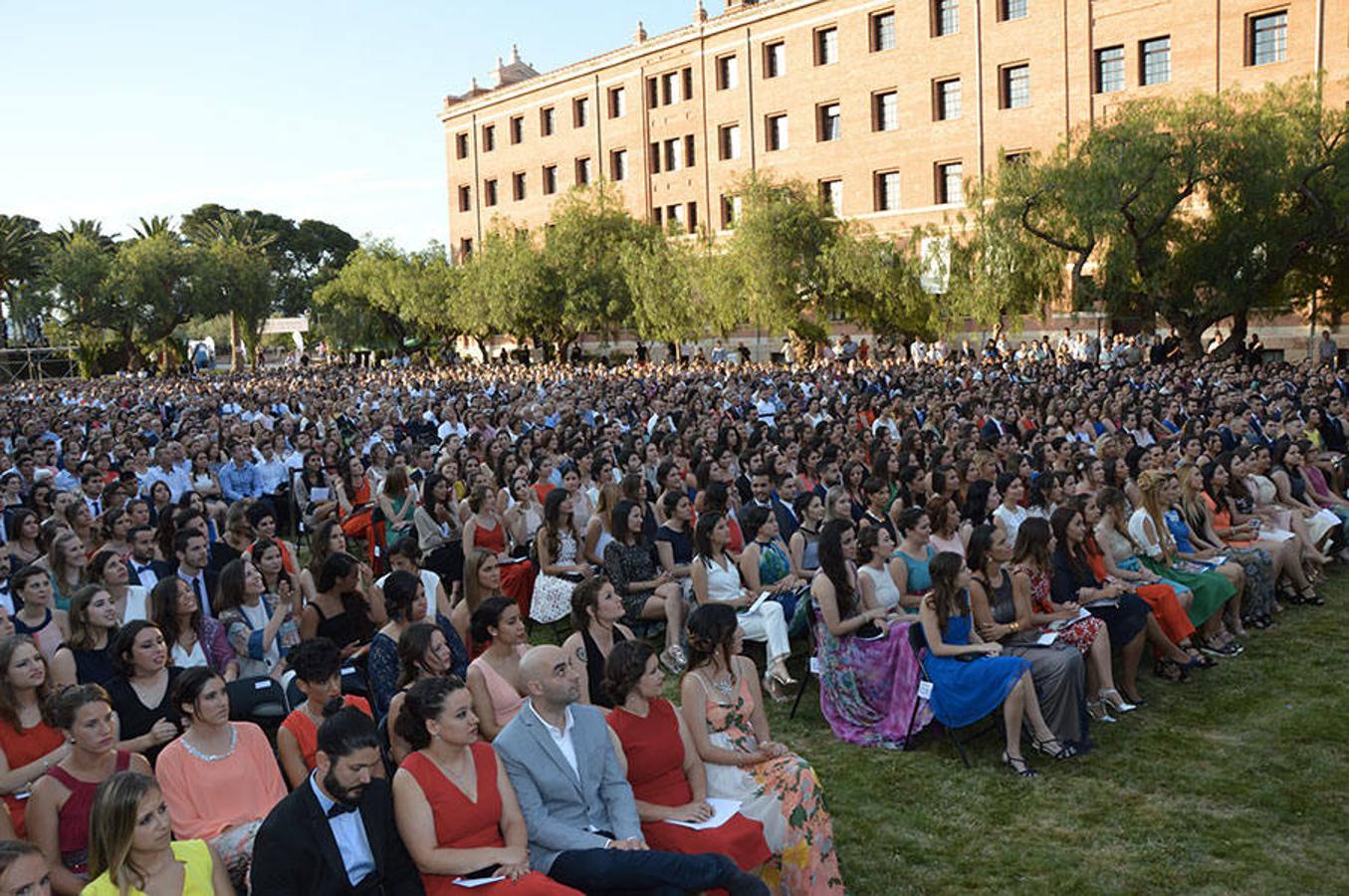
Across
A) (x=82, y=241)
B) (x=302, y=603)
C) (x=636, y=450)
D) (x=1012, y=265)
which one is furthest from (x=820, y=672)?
(x=82, y=241)

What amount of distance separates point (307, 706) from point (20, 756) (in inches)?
49.4

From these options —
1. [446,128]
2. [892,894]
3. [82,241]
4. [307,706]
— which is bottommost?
[892,894]

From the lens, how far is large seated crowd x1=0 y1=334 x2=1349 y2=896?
4516 mm

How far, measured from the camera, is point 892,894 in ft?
17.6

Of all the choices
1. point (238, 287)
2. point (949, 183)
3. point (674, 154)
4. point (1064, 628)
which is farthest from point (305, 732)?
point (238, 287)

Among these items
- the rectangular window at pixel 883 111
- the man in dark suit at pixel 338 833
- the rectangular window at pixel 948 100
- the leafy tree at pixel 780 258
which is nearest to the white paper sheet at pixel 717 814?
the man in dark suit at pixel 338 833

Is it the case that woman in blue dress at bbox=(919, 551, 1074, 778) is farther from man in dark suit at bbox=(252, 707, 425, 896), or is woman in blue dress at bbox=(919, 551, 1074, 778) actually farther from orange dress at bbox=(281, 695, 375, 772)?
man in dark suit at bbox=(252, 707, 425, 896)

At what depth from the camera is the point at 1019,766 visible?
6.66 metres

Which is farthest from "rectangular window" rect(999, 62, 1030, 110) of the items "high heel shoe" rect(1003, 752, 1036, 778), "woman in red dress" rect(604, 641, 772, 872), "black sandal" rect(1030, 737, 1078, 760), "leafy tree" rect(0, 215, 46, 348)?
"leafy tree" rect(0, 215, 46, 348)

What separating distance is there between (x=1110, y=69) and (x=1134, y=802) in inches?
1465

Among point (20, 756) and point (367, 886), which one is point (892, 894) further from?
point (20, 756)

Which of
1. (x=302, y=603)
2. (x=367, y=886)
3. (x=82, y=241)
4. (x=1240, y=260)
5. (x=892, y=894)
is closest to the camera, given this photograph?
(x=367, y=886)

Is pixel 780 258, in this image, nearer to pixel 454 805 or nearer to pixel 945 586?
pixel 945 586

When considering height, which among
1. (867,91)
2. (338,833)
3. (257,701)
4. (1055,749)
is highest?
(867,91)
